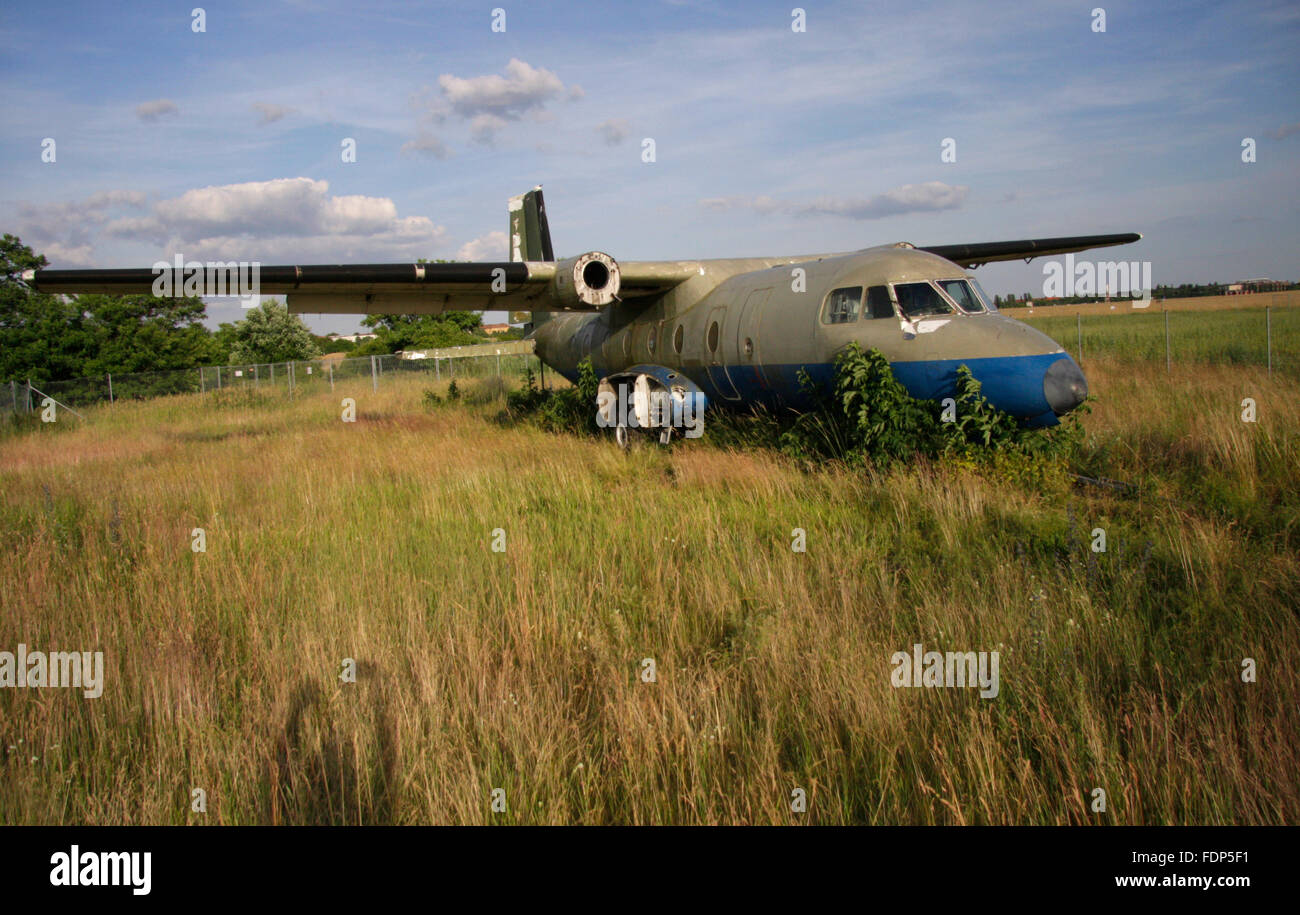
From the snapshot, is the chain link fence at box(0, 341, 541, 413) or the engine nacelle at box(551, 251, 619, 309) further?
the chain link fence at box(0, 341, 541, 413)

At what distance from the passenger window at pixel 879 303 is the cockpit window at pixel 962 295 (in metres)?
0.65

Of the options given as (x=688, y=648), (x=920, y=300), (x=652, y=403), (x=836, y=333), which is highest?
(x=920, y=300)

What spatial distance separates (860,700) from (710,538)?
295 cm

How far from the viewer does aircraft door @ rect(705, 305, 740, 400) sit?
12.1 meters

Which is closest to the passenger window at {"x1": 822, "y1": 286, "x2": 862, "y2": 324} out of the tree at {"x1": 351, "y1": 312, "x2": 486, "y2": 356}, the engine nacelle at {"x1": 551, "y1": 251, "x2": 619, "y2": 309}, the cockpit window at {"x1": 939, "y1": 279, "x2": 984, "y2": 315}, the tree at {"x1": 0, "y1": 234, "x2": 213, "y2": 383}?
the cockpit window at {"x1": 939, "y1": 279, "x2": 984, "y2": 315}

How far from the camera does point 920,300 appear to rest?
9.09m

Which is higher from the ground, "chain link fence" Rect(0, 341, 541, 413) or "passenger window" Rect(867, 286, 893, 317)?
"chain link fence" Rect(0, 341, 541, 413)

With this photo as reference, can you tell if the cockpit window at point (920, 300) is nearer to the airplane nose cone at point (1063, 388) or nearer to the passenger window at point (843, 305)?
the passenger window at point (843, 305)

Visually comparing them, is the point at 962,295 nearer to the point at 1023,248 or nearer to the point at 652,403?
the point at 652,403

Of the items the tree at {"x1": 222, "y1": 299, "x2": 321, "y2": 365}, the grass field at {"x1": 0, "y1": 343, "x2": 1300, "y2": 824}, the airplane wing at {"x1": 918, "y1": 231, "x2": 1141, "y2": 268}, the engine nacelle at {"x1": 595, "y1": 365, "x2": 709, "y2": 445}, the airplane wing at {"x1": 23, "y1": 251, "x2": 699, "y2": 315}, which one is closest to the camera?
the grass field at {"x1": 0, "y1": 343, "x2": 1300, "y2": 824}

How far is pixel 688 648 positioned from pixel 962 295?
6.57m

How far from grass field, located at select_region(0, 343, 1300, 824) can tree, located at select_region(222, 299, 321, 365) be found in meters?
52.5

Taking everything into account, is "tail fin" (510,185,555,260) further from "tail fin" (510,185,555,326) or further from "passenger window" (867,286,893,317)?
"passenger window" (867,286,893,317)

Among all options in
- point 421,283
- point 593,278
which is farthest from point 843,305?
point 421,283
